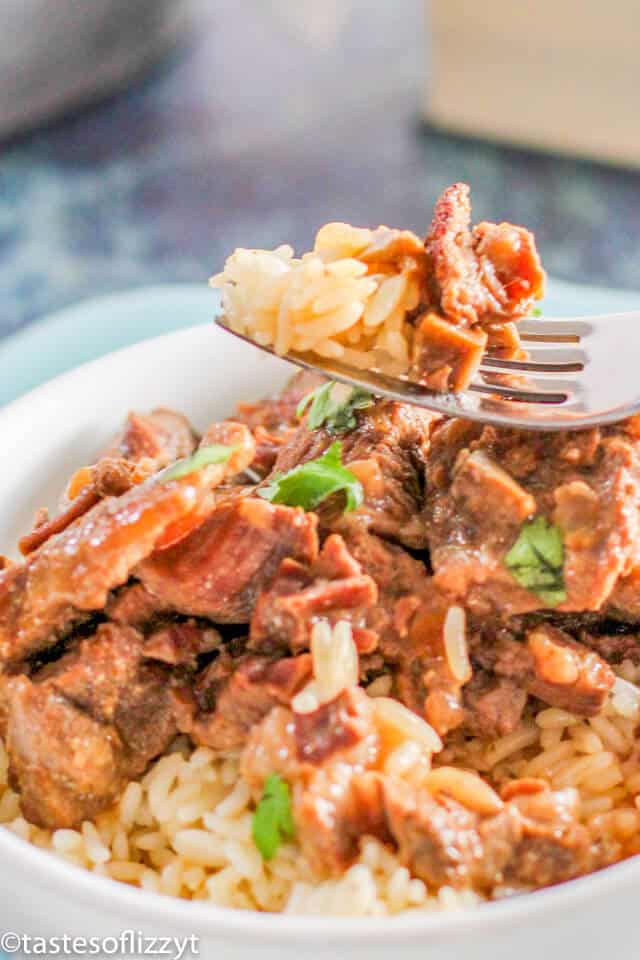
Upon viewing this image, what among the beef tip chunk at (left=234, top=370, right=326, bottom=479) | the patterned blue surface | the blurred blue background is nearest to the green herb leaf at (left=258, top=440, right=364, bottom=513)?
the beef tip chunk at (left=234, top=370, right=326, bottom=479)

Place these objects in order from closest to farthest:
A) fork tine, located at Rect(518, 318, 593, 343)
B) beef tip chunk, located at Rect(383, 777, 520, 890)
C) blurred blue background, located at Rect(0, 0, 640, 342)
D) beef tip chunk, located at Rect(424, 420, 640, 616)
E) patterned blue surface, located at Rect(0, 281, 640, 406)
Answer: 1. beef tip chunk, located at Rect(383, 777, 520, 890)
2. beef tip chunk, located at Rect(424, 420, 640, 616)
3. fork tine, located at Rect(518, 318, 593, 343)
4. patterned blue surface, located at Rect(0, 281, 640, 406)
5. blurred blue background, located at Rect(0, 0, 640, 342)

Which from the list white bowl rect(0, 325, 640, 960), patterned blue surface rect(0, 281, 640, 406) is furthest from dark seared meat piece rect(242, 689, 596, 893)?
patterned blue surface rect(0, 281, 640, 406)

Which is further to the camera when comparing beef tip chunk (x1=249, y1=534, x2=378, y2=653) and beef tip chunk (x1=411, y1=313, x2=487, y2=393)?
beef tip chunk (x1=411, y1=313, x2=487, y2=393)

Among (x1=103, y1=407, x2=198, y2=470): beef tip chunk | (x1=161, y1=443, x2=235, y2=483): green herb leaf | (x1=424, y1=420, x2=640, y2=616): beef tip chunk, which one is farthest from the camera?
Answer: (x1=103, y1=407, x2=198, y2=470): beef tip chunk

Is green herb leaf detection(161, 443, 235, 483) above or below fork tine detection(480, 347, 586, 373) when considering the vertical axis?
above

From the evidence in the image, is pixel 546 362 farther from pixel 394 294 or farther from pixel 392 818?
pixel 392 818

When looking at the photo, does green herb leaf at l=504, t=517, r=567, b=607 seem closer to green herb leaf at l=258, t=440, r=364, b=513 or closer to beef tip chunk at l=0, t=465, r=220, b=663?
green herb leaf at l=258, t=440, r=364, b=513

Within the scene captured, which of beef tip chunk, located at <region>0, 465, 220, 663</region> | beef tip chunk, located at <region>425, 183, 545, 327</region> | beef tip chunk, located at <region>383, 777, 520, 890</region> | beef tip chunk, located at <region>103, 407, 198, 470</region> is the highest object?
beef tip chunk, located at <region>425, 183, 545, 327</region>
